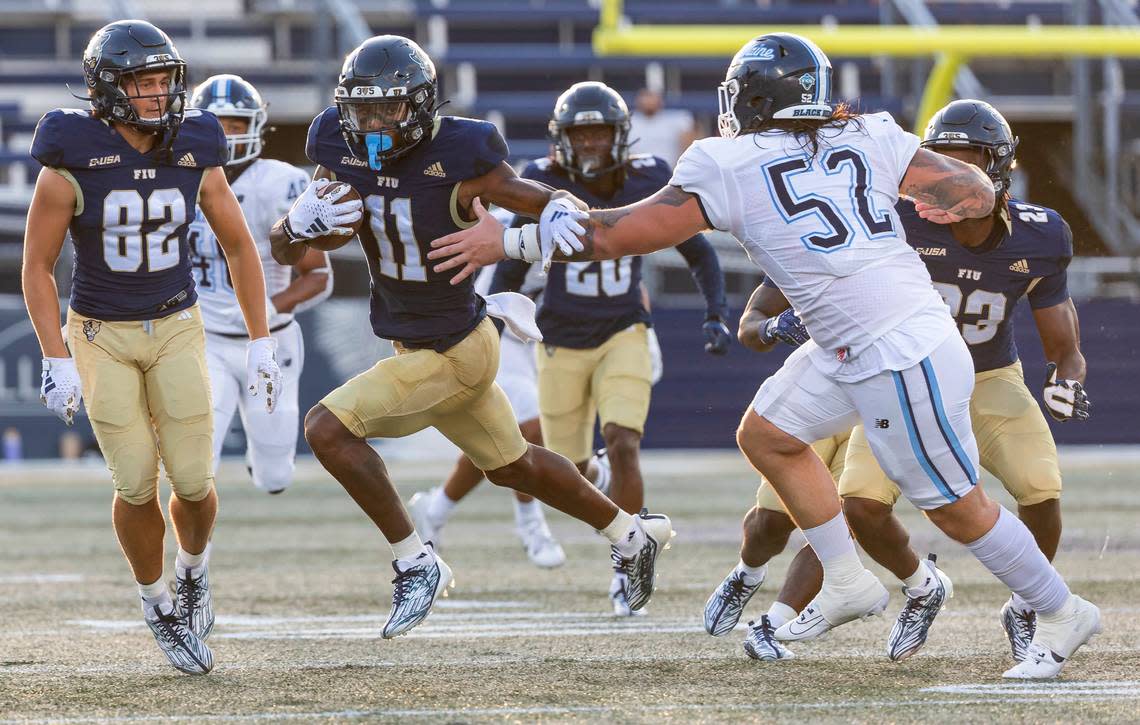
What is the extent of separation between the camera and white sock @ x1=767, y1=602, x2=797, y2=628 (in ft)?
15.0

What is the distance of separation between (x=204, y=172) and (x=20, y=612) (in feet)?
6.60

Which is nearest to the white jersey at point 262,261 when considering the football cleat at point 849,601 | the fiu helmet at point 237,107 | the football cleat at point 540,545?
the fiu helmet at point 237,107

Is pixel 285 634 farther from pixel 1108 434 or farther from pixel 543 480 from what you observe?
pixel 1108 434

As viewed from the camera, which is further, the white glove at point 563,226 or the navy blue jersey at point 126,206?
the navy blue jersey at point 126,206

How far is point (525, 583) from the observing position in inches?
260

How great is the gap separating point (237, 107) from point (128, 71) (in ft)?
6.63

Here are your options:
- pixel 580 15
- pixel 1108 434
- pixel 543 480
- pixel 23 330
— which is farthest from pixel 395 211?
pixel 580 15

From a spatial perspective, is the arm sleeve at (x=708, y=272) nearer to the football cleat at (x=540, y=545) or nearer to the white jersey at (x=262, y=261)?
the football cleat at (x=540, y=545)

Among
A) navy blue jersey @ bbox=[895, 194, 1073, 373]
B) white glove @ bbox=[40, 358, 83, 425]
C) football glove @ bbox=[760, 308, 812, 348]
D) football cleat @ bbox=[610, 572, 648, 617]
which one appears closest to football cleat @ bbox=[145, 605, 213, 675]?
white glove @ bbox=[40, 358, 83, 425]

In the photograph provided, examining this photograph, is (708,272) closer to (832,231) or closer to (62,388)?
(832,231)

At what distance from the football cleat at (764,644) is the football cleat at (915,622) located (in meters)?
0.28

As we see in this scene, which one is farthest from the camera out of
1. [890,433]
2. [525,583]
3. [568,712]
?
[525,583]

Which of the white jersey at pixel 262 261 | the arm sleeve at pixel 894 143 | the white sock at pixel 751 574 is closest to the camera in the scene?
the arm sleeve at pixel 894 143

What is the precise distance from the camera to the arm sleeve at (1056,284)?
4.70 meters
